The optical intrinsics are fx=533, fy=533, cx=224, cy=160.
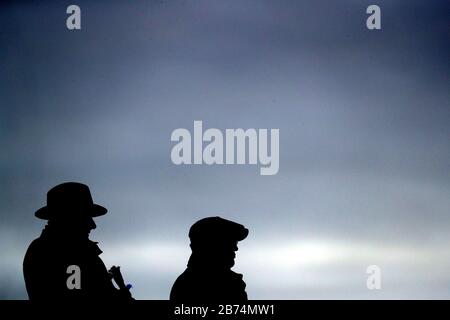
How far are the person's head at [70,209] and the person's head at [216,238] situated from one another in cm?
57

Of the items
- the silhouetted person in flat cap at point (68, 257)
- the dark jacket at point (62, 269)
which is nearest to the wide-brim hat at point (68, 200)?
the silhouetted person in flat cap at point (68, 257)

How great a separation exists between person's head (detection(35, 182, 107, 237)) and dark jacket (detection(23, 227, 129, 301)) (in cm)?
5

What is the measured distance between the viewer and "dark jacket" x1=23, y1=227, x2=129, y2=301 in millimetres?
2531

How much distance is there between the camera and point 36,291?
2.51 m

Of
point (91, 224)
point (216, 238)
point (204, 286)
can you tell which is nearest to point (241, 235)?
point (216, 238)

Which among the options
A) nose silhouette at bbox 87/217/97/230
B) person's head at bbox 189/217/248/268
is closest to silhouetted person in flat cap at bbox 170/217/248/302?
person's head at bbox 189/217/248/268

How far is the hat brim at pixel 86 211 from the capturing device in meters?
2.75

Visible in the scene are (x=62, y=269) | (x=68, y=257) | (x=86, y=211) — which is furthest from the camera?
(x=86, y=211)

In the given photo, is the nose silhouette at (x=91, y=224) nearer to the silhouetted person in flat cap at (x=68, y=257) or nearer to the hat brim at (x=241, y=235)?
the silhouetted person in flat cap at (x=68, y=257)

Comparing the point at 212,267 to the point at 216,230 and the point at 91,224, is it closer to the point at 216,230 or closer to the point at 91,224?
the point at 216,230

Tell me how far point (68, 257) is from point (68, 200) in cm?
29

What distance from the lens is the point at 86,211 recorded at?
110 inches

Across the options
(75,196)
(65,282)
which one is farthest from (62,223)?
(65,282)
